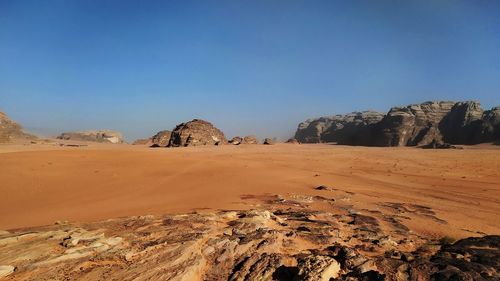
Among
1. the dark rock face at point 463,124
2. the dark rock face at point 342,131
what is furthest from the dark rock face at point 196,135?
the dark rock face at point 463,124

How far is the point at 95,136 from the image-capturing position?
64.1 metres

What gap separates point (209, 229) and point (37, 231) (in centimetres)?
267

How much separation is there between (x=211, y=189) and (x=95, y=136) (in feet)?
198

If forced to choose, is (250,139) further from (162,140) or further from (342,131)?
(342,131)

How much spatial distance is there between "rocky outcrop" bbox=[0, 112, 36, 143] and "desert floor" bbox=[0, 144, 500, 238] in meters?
17.9

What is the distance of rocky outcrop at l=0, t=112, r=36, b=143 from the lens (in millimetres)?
29438

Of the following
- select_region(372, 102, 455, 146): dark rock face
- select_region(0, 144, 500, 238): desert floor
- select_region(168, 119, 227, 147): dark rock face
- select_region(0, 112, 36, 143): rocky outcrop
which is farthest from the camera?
select_region(372, 102, 455, 146): dark rock face

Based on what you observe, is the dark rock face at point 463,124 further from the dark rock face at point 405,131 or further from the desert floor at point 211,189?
the desert floor at point 211,189

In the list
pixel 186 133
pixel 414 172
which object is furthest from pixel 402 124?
pixel 414 172

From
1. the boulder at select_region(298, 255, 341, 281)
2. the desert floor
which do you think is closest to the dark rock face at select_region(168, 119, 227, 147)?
the desert floor

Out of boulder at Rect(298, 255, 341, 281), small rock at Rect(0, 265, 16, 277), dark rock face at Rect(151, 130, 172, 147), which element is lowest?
small rock at Rect(0, 265, 16, 277)

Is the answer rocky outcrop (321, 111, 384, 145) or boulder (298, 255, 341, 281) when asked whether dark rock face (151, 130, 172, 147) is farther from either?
boulder (298, 255, 341, 281)

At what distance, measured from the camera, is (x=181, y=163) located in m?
15.8

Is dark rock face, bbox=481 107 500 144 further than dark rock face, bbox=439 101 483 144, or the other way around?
dark rock face, bbox=439 101 483 144
